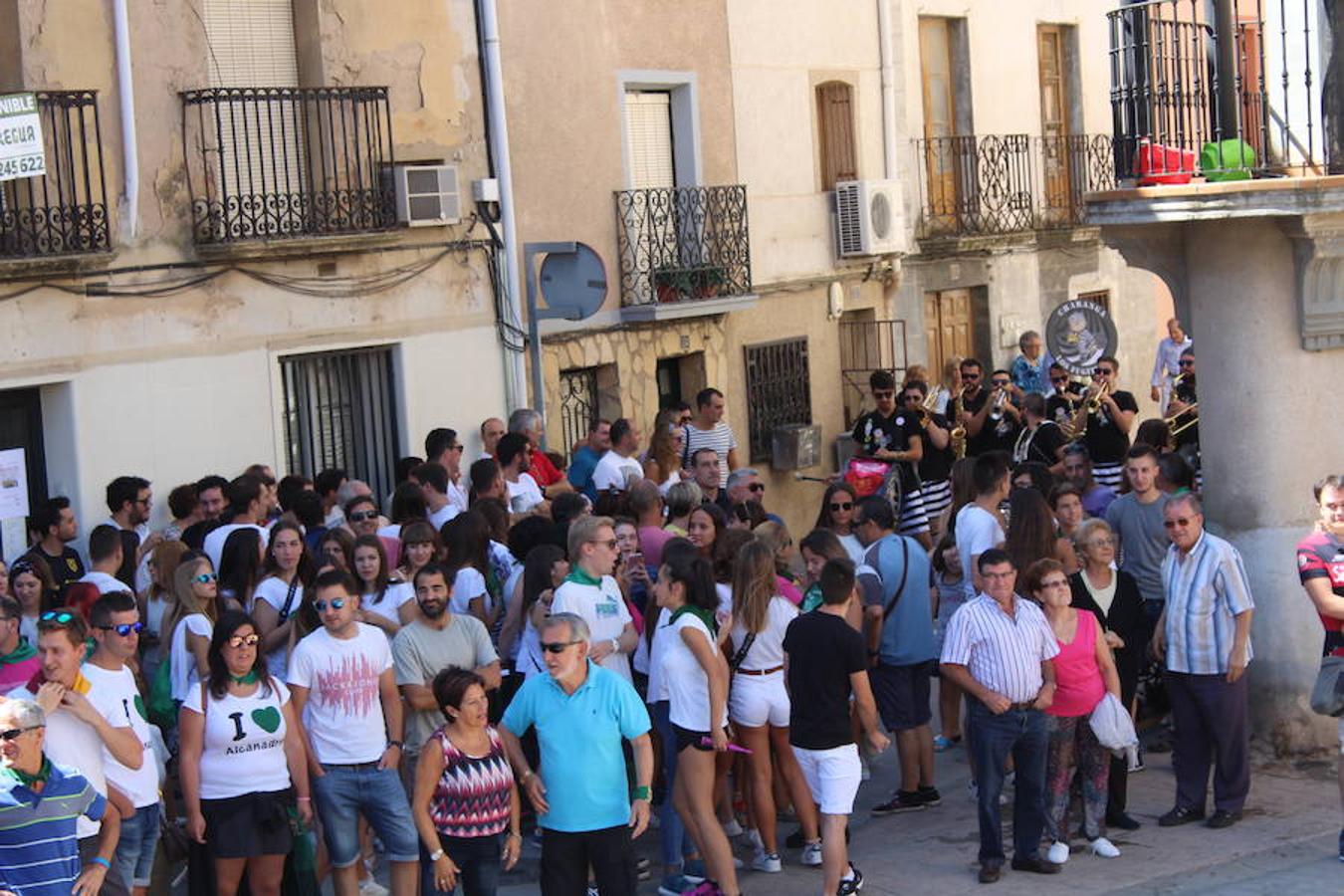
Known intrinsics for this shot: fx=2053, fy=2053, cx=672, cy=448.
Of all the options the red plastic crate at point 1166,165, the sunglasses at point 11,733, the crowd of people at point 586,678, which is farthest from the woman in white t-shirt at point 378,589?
the red plastic crate at point 1166,165

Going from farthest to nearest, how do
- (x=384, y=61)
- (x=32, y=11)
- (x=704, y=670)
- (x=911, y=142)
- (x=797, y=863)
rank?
1. (x=911, y=142)
2. (x=384, y=61)
3. (x=32, y=11)
4. (x=797, y=863)
5. (x=704, y=670)

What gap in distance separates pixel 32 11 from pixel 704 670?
7295 millimetres

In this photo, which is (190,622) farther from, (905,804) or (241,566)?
(905,804)

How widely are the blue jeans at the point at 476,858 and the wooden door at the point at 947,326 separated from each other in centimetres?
1452

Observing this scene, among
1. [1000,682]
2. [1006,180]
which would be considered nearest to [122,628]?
[1000,682]

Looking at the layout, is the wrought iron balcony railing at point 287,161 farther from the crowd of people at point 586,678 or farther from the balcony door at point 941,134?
the balcony door at point 941,134

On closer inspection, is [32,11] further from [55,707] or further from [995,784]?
[995,784]

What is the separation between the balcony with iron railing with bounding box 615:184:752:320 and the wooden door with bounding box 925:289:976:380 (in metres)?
3.86

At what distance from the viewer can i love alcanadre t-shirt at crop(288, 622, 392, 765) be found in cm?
897

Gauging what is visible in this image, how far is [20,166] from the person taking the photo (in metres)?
11.1

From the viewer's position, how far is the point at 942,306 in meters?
22.8

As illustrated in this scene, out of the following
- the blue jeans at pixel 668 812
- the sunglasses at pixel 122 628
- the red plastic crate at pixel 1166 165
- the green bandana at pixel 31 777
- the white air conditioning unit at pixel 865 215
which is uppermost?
the white air conditioning unit at pixel 865 215

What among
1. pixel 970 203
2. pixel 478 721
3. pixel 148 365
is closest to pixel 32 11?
pixel 148 365

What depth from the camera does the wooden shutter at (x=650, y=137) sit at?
1889 cm
